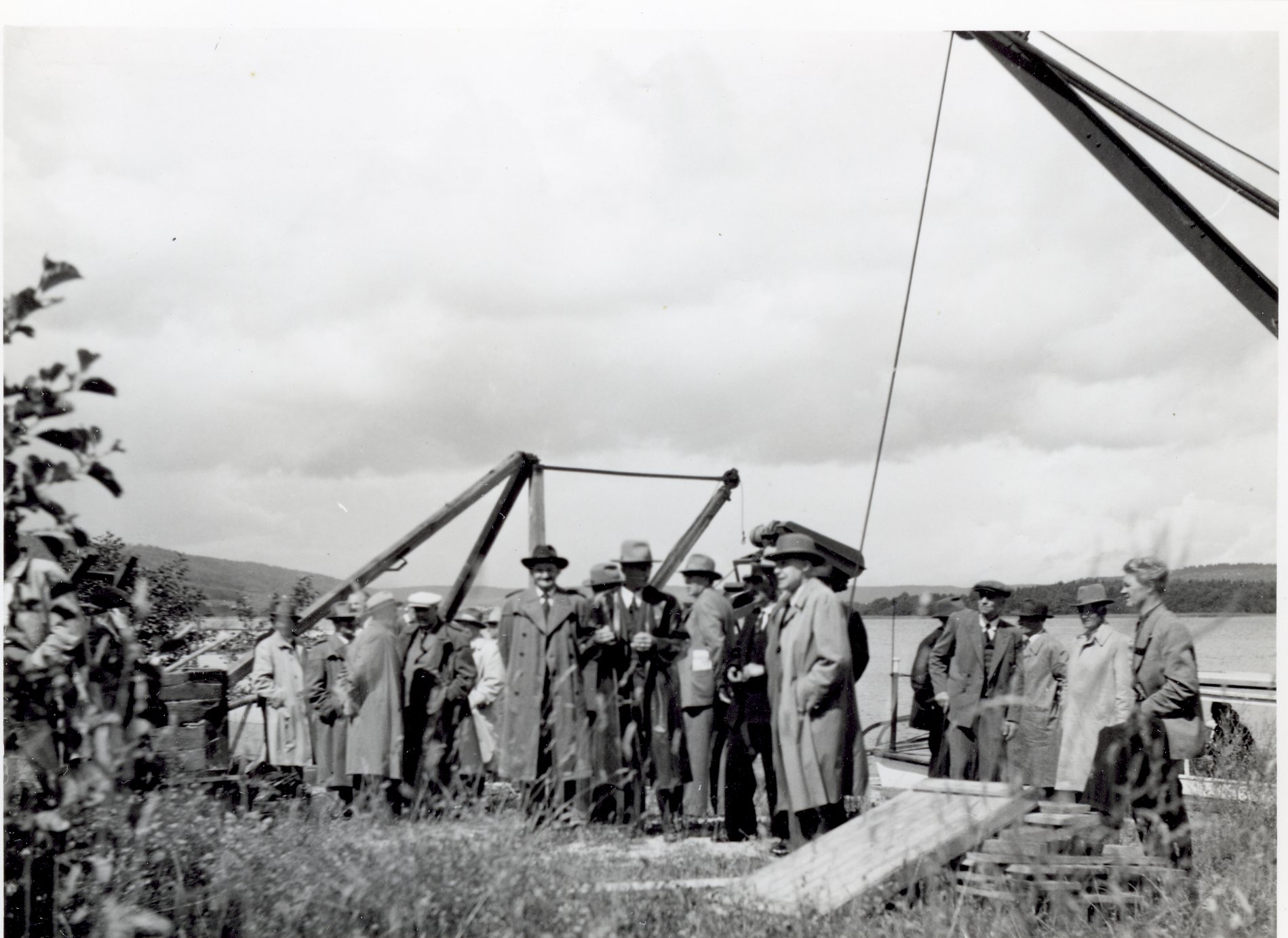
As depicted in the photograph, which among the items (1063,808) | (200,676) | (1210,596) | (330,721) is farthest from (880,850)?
(330,721)

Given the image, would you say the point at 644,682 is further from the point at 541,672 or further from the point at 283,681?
the point at 283,681

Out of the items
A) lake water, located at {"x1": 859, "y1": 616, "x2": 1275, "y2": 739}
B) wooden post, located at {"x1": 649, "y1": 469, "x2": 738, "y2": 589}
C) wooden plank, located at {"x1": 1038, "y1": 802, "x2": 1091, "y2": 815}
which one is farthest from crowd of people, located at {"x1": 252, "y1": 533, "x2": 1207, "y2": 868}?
wooden post, located at {"x1": 649, "y1": 469, "x2": 738, "y2": 589}

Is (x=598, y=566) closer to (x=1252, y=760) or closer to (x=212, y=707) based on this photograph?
(x=212, y=707)

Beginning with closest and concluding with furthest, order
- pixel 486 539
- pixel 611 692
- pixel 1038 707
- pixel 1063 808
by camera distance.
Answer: pixel 1063 808
pixel 611 692
pixel 1038 707
pixel 486 539

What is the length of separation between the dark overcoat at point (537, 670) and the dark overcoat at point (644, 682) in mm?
116

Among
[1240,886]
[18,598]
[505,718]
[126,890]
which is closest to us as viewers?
Result: [18,598]

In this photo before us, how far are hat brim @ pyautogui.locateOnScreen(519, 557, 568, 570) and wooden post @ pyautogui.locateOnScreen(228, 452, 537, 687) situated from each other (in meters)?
1.53

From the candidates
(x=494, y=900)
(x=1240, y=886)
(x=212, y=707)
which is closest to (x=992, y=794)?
(x=1240, y=886)

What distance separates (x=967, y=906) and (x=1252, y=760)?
4103 mm

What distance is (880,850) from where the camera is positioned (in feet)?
14.9

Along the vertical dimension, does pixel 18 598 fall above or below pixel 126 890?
above

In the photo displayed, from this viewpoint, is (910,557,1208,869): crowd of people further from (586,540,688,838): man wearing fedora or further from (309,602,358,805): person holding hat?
(309,602,358,805): person holding hat

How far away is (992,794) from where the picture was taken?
4.78 m

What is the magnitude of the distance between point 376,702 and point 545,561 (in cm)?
148
